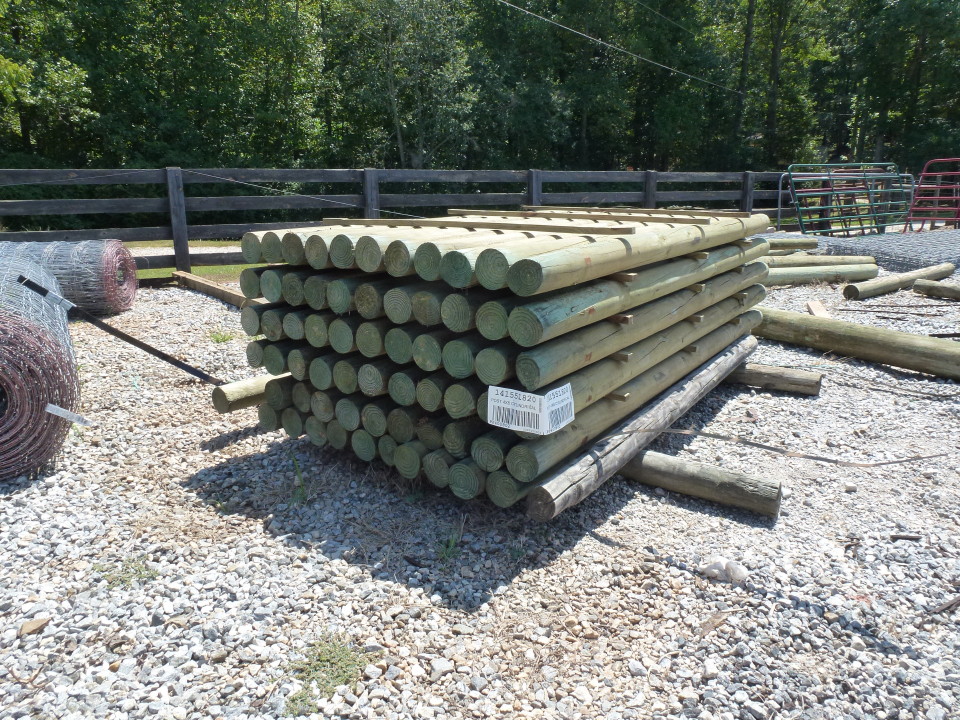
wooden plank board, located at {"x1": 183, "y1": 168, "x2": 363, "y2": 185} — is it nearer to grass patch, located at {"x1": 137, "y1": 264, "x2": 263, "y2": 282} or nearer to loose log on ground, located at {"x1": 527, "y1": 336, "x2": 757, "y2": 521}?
grass patch, located at {"x1": 137, "y1": 264, "x2": 263, "y2": 282}

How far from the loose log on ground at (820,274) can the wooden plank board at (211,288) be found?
287 inches

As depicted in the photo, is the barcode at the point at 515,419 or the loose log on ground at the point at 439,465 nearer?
the barcode at the point at 515,419

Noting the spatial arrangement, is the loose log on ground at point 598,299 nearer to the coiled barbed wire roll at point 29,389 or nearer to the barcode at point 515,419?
the barcode at point 515,419

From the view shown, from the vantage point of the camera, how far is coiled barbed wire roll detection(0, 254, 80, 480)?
13.6ft

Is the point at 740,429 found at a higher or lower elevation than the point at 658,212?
lower

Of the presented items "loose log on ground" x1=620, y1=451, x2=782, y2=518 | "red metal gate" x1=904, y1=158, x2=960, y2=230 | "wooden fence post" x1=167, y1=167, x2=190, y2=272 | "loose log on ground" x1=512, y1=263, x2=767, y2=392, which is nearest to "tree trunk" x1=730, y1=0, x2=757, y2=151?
"red metal gate" x1=904, y1=158, x2=960, y2=230

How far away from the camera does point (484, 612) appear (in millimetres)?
3229

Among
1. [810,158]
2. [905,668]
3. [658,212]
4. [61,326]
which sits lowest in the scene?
[905,668]

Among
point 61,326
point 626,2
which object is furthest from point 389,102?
point 61,326

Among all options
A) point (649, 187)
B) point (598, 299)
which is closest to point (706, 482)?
point (598, 299)

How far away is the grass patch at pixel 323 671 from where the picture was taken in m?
2.66

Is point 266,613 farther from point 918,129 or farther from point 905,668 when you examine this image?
point 918,129

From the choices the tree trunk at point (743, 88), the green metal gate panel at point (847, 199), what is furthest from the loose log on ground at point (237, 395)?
the tree trunk at point (743, 88)

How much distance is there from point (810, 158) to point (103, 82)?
28.8 m
